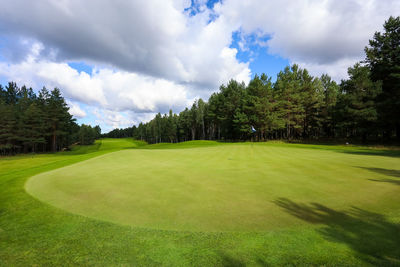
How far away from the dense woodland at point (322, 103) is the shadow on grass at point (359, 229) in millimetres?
38031

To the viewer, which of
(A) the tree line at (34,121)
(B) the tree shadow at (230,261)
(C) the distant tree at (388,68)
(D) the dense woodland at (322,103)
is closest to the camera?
(B) the tree shadow at (230,261)

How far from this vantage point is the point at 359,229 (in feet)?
11.5

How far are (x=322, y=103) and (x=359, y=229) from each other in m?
55.7

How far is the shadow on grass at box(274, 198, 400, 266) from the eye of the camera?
2.76 m

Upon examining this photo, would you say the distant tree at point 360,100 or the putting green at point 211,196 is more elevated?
the distant tree at point 360,100

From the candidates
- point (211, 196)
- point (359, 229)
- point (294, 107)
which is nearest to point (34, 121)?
point (211, 196)

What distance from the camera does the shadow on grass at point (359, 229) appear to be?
2762 mm

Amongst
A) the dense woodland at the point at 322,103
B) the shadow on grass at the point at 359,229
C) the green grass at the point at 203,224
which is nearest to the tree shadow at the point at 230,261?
the green grass at the point at 203,224

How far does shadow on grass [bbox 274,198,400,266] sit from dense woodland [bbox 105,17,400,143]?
38.0m

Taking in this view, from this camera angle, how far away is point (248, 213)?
434cm

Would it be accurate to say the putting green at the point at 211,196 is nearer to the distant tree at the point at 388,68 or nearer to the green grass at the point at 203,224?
the green grass at the point at 203,224

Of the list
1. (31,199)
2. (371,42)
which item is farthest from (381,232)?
(371,42)

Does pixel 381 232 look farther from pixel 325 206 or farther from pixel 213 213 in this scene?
pixel 213 213

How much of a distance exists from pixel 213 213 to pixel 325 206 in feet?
10.2
